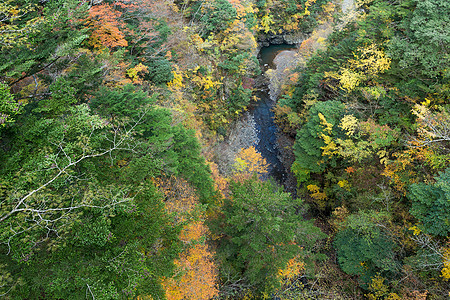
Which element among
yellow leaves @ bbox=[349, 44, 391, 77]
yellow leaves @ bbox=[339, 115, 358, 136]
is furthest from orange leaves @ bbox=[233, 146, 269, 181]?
yellow leaves @ bbox=[349, 44, 391, 77]

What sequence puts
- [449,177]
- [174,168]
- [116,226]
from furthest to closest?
[174,168] → [449,177] → [116,226]

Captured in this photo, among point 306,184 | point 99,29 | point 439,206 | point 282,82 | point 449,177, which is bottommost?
point 306,184

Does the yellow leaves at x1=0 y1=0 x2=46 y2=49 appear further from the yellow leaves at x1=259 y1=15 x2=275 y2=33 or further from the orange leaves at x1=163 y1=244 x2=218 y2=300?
the yellow leaves at x1=259 y1=15 x2=275 y2=33

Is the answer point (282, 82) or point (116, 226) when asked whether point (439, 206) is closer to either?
point (116, 226)

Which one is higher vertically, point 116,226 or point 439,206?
point 116,226

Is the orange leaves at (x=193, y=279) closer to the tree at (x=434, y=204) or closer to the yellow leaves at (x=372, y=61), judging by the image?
the tree at (x=434, y=204)

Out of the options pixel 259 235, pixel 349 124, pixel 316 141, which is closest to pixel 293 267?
pixel 259 235

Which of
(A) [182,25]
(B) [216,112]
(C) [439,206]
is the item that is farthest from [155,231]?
(A) [182,25]

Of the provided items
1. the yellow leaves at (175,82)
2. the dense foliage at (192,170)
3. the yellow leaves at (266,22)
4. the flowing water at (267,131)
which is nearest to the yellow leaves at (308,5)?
the yellow leaves at (266,22)
